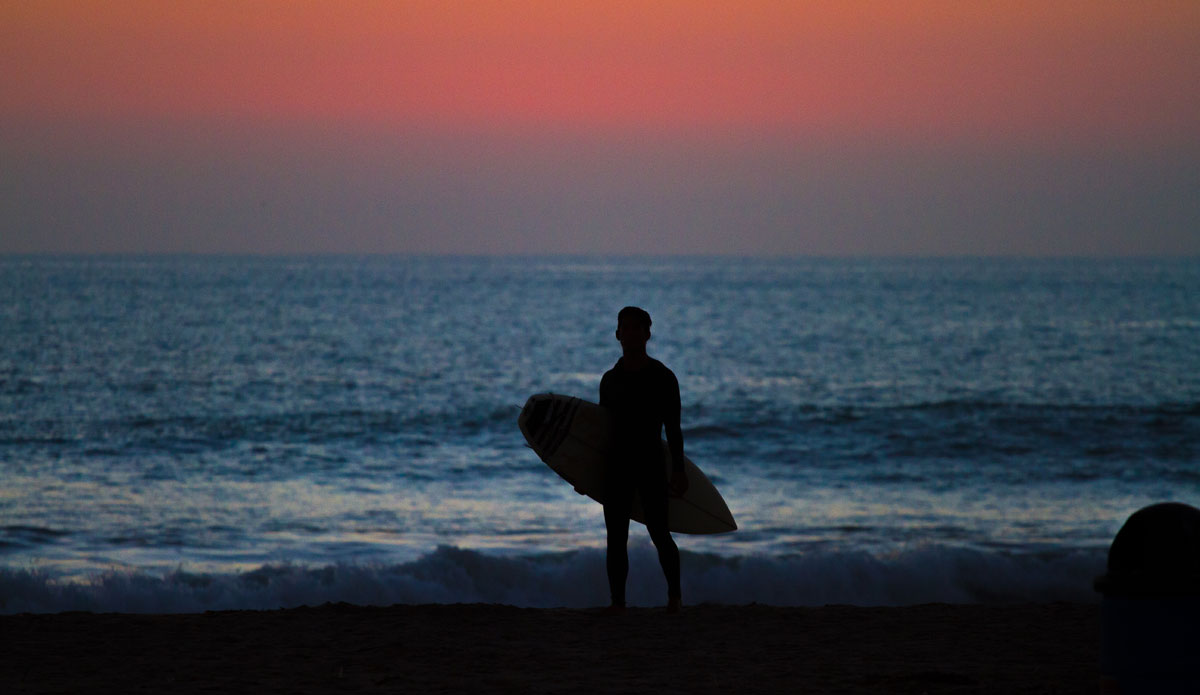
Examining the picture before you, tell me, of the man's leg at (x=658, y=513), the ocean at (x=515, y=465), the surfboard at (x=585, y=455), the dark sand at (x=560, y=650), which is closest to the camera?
the dark sand at (x=560, y=650)

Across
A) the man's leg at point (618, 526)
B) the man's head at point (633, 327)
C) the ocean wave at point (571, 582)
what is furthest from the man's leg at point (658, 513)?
the ocean wave at point (571, 582)

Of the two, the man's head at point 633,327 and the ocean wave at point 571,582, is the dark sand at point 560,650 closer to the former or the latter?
the man's head at point 633,327

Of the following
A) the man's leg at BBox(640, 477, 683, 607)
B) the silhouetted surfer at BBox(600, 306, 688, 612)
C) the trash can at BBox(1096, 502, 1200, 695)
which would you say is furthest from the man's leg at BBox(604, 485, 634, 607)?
the trash can at BBox(1096, 502, 1200, 695)

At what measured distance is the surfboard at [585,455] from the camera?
6.89 meters

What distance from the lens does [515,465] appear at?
17.5 meters

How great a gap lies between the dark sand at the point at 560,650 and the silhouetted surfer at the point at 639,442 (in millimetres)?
484

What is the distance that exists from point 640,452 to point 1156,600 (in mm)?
3000

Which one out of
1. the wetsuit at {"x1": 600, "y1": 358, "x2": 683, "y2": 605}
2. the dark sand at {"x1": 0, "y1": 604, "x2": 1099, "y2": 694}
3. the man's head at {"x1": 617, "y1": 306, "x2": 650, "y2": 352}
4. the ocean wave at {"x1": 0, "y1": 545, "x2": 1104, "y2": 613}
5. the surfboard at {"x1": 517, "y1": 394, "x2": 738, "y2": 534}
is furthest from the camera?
the ocean wave at {"x1": 0, "y1": 545, "x2": 1104, "y2": 613}

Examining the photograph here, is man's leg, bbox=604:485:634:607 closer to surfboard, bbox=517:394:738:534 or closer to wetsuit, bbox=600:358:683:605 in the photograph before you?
wetsuit, bbox=600:358:683:605

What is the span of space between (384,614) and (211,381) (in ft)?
76.7

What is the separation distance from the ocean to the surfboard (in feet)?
4.61

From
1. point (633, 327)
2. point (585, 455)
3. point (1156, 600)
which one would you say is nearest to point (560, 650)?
point (585, 455)

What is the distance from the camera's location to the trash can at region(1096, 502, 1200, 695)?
3936 millimetres

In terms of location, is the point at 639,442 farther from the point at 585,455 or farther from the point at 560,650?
the point at 560,650
